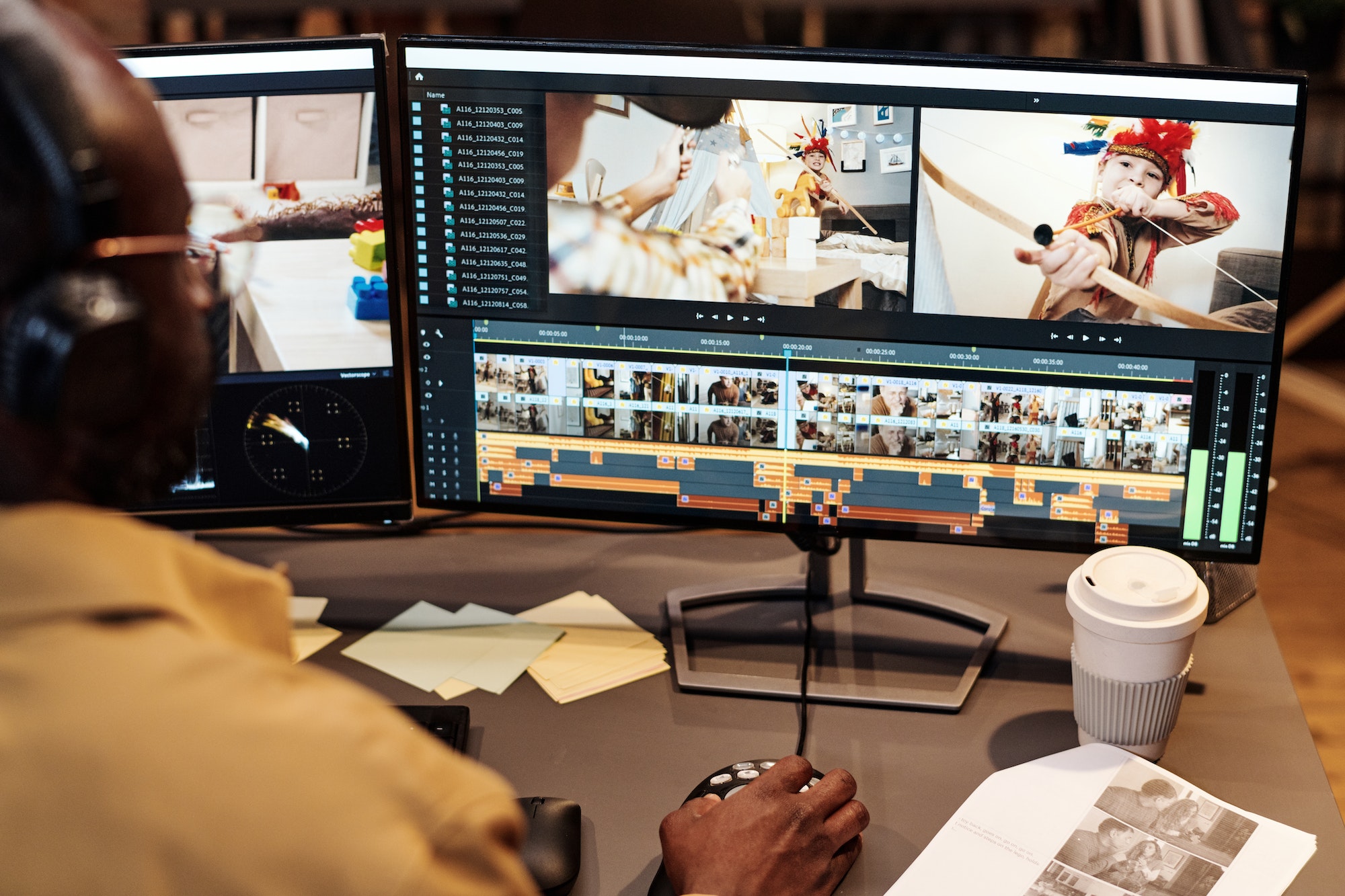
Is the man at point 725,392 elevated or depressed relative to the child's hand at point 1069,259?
depressed

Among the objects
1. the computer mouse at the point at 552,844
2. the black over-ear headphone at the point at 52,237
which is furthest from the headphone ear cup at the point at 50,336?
the computer mouse at the point at 552,844

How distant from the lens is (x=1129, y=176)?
94cm

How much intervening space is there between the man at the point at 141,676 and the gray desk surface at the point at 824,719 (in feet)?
1.30

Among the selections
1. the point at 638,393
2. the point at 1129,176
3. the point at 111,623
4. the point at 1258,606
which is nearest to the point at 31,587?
the point at 111,623

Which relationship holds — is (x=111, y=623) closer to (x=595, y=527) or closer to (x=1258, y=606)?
(x=595, y=527)

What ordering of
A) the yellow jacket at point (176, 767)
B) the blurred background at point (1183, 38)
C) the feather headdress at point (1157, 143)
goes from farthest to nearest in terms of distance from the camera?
the blurred background at point (1183, 38) < the feather headdress at point (1157, 143) < the yellow jacket at point (176, 767)

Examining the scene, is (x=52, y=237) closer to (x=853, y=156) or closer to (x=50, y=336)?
(x=50, y=336)

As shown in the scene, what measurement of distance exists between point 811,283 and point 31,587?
67 cm

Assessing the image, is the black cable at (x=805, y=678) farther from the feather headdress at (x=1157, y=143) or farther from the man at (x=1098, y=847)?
the feather headdress at (x=1157, y=143)

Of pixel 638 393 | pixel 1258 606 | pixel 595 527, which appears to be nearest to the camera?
pixel 638 393

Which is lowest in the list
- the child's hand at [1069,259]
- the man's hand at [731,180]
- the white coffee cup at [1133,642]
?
the white coffee cup at [1133,642]

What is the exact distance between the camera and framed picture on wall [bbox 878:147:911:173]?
3.14 ft

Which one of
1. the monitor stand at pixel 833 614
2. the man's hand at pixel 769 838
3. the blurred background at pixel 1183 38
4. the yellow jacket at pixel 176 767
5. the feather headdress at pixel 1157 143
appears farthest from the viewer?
the blurred background at pixel 1183 38

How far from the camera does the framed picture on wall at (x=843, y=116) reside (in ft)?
3.15
